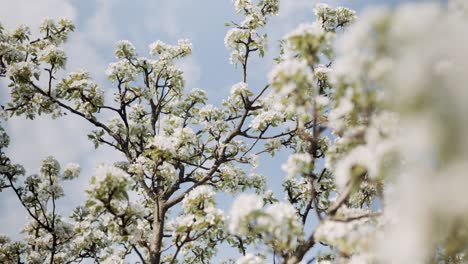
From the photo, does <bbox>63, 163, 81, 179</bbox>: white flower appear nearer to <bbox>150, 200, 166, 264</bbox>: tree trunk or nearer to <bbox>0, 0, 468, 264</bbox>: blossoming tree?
<bbox>0, 0, 468, 264</bbox>: blossoming tree

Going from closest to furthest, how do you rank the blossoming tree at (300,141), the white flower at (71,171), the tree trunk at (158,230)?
1. the blossoming tree at (300,141)
2. the tree trunk at (158,230)
3. the white flower at (71,171)

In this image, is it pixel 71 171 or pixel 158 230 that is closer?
pixel 158 230

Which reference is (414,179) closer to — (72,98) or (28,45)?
(72,98)

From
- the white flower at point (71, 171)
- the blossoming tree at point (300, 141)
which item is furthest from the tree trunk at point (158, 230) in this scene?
the white flower at point (71, 171)

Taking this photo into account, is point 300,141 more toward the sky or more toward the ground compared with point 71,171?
more toward the ground

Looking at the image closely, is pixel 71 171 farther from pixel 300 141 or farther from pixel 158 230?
pixel 300 141

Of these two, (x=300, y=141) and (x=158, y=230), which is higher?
(x=300, y=141)

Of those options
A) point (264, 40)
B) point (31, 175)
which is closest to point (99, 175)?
point (264, 40)

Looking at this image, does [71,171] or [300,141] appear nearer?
[300,141]

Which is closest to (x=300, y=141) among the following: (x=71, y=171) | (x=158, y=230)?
(x=158, y=230)

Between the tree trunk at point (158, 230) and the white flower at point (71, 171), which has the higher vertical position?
the white flower at point (71, 171)

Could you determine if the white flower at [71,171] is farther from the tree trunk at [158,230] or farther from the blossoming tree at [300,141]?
the tree trunk at [158,230]

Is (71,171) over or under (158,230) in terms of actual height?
over

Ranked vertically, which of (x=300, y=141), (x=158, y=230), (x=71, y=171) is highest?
(x=71, y=171)
